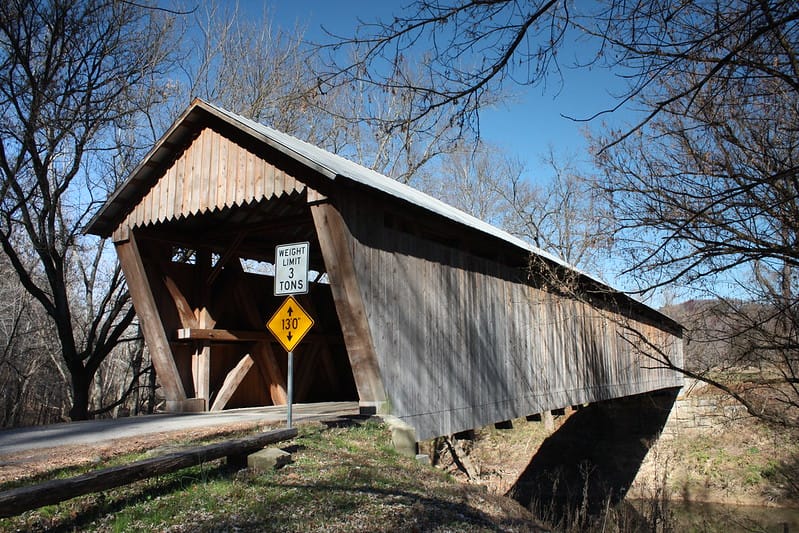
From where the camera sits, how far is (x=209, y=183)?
8.77 meters

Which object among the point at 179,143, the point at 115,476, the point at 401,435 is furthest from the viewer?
the point at 179,143

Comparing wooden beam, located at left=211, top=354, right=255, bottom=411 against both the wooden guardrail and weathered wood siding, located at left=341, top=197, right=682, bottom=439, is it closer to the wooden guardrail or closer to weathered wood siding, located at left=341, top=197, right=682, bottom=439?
weathered wood siding, located at left=341, top=197, right=682, bottom=439

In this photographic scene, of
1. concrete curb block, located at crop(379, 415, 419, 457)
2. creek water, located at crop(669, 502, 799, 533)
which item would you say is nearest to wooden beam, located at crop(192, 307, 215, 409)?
concrete curb block, located at crop(379, 415, 419, 457)

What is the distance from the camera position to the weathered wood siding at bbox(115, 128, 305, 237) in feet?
26.7

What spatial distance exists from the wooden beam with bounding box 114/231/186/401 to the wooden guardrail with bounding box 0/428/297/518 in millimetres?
4619

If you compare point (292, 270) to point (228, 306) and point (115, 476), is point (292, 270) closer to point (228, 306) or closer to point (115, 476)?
point (115, 476)

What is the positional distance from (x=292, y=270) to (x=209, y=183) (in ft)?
9.00

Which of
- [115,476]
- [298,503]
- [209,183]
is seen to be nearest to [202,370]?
[209,183]

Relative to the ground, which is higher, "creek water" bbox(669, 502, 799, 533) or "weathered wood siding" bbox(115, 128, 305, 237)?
"weathered wood siding" bbox(115, 128, 305, 237)

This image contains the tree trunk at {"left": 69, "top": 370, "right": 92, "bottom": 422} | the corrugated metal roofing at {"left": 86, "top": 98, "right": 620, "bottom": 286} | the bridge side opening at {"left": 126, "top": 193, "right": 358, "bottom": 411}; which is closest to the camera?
the corrugated metal roofing at {"left": 86, "top": 98, "right": 620, "bottom": 286}

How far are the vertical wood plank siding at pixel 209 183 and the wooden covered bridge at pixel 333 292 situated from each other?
23 mm

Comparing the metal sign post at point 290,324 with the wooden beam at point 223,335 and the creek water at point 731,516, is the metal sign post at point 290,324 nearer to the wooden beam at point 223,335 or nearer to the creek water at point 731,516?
the wooden beam at point 223,335

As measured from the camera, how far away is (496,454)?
21812 mm

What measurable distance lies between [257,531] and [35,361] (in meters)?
24.2
